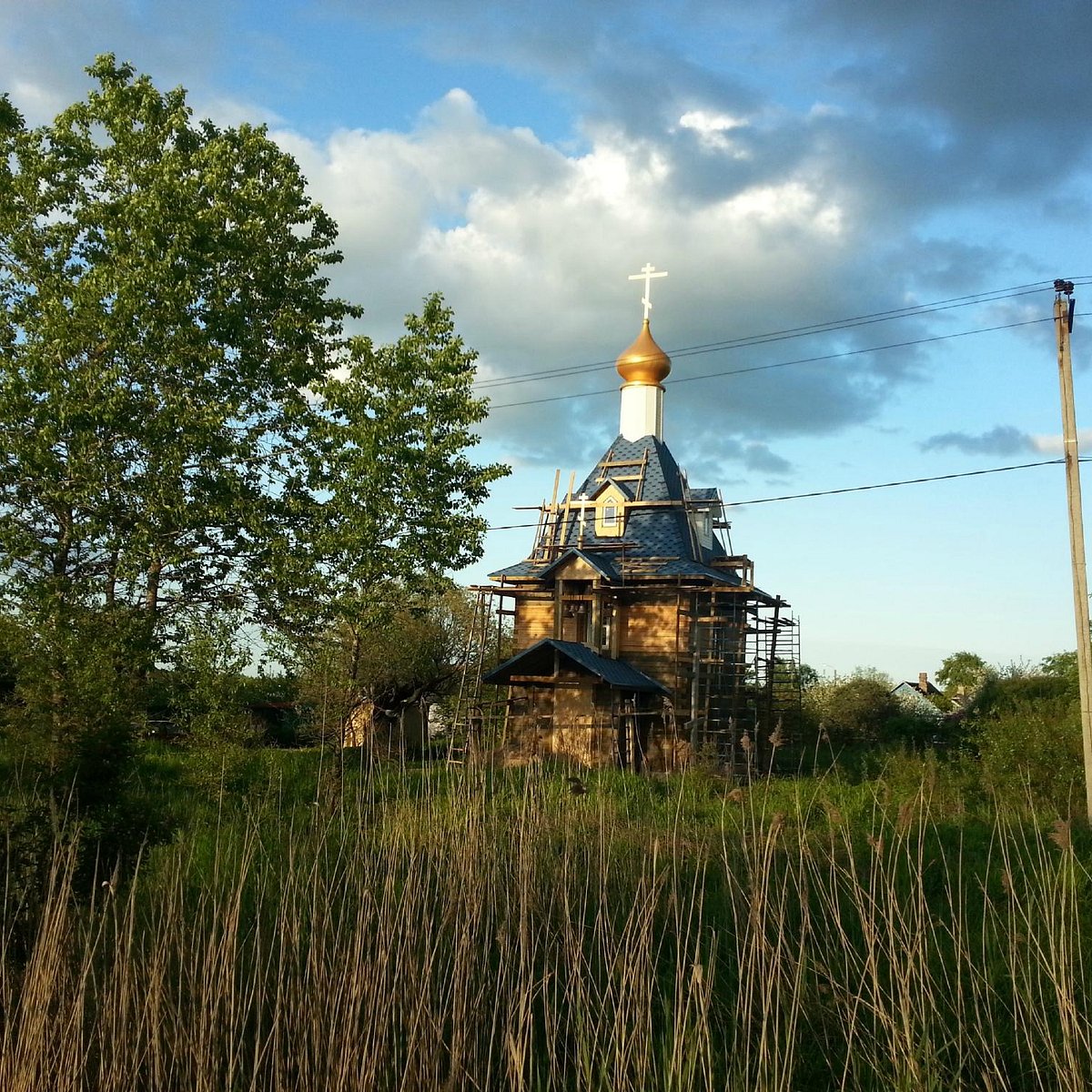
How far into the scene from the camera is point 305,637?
18.6 metres

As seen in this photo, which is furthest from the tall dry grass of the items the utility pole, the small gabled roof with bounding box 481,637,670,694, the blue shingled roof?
the blue shingled roof

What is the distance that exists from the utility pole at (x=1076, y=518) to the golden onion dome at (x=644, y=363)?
15327 millimetres

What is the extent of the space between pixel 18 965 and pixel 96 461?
1030cm

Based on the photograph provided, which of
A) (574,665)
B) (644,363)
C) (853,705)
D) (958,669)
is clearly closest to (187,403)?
(574,665)

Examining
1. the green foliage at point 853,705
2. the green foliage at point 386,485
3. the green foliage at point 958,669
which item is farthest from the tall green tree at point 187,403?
the green foliage at point 958,669

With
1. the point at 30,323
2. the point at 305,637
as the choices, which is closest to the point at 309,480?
the point at 305,637

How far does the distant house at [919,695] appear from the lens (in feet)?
144

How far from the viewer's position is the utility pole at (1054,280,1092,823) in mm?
15320

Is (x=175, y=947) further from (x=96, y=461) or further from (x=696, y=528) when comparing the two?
(x=696, y=528)

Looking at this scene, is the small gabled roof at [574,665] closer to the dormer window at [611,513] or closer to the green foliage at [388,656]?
the green foliage at [388,656]

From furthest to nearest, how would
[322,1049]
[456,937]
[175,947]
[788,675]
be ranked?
1. [788,675]
2. [175,947]
3. [456,937]
4. [322,1049]

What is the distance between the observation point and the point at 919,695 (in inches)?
2238

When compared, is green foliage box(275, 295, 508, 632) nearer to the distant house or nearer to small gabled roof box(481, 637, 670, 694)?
small gabled roof box(481, 637, 670, 694)

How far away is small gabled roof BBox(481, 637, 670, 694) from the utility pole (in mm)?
10797
